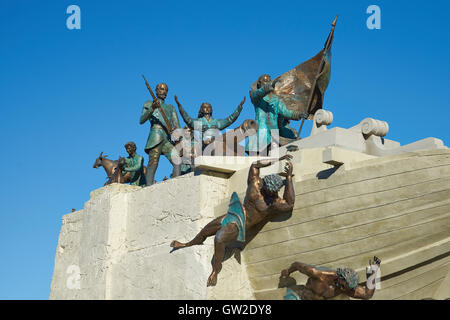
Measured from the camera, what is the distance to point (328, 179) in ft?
30.8

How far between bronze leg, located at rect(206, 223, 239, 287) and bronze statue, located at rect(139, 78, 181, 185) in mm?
2901

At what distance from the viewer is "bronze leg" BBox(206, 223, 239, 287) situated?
976 centimetres

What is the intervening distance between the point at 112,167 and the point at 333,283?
19.8 feet

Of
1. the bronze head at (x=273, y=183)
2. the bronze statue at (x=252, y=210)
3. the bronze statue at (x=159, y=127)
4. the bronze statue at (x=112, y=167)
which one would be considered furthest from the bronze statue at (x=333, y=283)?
the bronze statue at (x=112, y=167)

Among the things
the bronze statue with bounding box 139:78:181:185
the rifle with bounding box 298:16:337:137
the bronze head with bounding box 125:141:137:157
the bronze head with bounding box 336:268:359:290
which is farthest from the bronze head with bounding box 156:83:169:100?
the bronze head with bounding box 336:268:359:290

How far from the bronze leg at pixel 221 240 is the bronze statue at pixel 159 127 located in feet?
9.52

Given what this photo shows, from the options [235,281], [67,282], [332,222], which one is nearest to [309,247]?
[332,222]

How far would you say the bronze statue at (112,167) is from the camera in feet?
42.2

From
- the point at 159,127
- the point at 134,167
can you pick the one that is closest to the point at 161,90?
the point at 159,127

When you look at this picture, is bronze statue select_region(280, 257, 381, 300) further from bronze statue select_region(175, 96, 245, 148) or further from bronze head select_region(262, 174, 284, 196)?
bronze statue select_region(175, 96, 245, 148)

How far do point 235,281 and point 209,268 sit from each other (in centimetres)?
41

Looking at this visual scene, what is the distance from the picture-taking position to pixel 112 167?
13922 millimetres

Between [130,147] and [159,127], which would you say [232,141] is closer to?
[159,127]
